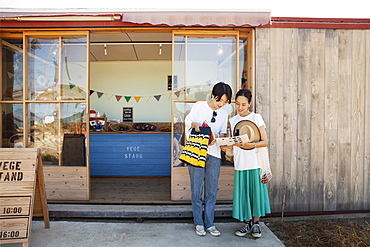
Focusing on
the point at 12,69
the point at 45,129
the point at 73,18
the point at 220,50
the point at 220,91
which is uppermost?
the point at 73,18

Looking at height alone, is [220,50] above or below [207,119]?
above

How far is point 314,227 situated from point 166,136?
3.13 meters

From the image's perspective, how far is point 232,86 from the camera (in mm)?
3646

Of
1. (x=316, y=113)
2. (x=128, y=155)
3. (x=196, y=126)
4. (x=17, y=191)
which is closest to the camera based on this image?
(x=17, y=191)

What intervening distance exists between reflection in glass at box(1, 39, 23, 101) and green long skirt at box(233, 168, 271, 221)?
3.17 meters

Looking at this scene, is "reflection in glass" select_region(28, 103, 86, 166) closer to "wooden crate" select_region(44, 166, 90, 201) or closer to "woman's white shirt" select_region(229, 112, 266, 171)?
"wooden crate" select_region(44, 166, 90, 201)

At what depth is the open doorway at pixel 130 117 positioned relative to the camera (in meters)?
4.52

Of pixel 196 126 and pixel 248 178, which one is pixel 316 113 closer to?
pixel 248 178

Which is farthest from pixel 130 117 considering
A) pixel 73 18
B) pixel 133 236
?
pixel 133 236

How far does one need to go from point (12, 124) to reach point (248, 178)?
10.7 ft

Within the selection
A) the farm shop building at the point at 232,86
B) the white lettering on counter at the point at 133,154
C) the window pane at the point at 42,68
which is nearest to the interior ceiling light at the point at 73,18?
the farm shop building at the point at 232,86

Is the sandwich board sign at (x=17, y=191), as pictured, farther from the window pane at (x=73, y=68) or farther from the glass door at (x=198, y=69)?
the glass door at (x=198, y=69)

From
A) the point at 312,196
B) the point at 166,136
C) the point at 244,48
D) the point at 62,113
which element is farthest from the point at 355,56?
the point at 62,113

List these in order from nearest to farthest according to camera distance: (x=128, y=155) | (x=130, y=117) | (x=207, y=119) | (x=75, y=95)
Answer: (x=207, y=119), (x=75, y=95), (x=128, y=155), (x=130, y=117)
